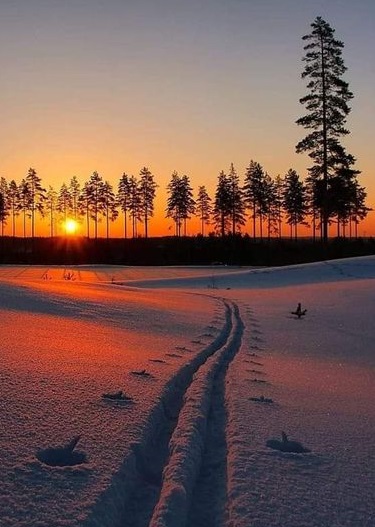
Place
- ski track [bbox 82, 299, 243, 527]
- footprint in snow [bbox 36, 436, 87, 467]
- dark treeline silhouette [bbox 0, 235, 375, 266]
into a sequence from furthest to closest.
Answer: dark treeline silhouette [bbox 0, 235, 375, 266], footprint in snow [bbox 36, 436, 87, 467], ski track [bbox 82, 299, 243, 527]

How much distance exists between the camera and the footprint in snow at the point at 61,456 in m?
3.02

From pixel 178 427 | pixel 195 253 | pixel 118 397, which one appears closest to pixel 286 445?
pixel 178 427

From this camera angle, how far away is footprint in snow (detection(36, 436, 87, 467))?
9.91ft

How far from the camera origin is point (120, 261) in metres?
63.8

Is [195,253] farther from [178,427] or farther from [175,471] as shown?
[175,471]

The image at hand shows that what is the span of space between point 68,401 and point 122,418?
51cm

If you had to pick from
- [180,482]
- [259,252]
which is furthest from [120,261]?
[180,482]

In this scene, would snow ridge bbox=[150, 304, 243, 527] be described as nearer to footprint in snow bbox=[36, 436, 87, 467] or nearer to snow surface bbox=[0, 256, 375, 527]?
snow surface bbox=[0, 256, 375, 527]

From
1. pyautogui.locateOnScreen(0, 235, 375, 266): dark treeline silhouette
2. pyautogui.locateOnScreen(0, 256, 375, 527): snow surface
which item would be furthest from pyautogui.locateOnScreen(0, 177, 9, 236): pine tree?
pyautogui.locateOnScreen(0, 256, 375, 527): snow surface

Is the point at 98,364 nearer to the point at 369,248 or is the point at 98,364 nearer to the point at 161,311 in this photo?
the point at 161,311

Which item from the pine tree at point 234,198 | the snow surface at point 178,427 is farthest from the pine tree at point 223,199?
the snow surface at point 178,427

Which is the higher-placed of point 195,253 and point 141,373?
point 195,253

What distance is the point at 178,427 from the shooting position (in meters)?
3.83

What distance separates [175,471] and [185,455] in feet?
0.80
